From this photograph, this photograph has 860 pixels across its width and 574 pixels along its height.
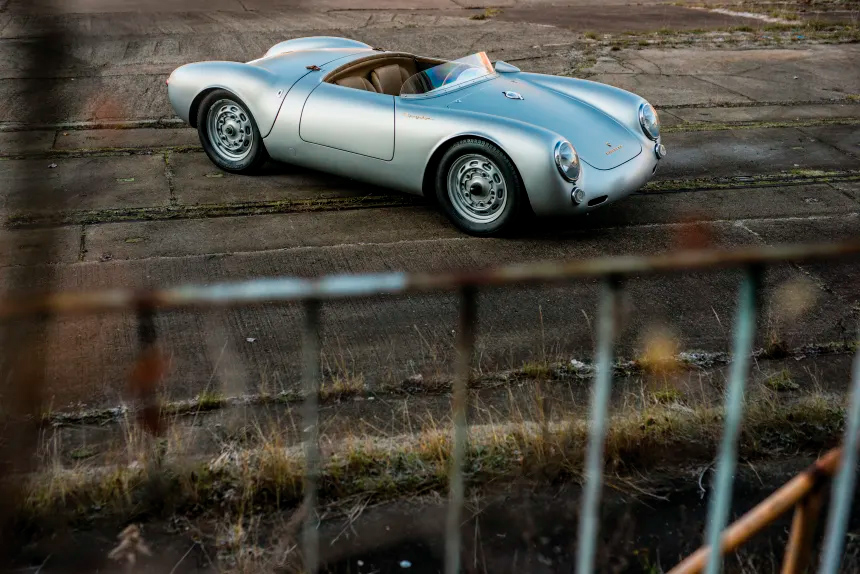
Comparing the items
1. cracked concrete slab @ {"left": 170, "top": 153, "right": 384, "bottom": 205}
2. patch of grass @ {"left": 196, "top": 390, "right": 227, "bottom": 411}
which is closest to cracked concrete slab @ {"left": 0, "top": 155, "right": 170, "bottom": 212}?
cracked concrete slab @ {"left": 170, "top": 153, "right": 384, "bottom": 205}

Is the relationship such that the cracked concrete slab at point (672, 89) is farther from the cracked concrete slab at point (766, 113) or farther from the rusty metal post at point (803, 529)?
the rusty metal post at point (803, 529)

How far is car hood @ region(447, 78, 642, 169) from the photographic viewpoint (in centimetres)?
626

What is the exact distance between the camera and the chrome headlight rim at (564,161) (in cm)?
590

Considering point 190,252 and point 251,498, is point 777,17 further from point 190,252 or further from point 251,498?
point 251,498

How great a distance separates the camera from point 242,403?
4.27 m

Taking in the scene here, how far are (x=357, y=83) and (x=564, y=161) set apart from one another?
1820mm

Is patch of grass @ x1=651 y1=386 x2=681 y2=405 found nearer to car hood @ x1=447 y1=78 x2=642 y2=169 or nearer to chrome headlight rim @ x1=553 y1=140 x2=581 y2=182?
chrome headlight rim @ x1=553 y1=140 x2=581 y2=182

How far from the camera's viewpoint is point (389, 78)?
7195 millimetres

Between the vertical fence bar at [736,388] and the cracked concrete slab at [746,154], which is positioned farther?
the cracked concrete slab at [746,154]

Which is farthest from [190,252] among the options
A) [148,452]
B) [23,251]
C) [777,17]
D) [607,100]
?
[777,17]

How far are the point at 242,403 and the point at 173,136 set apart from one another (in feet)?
16.7

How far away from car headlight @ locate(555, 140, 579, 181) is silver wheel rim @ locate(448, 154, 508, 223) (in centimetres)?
38

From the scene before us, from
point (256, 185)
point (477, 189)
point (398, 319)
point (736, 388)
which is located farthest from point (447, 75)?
point (736, 388)

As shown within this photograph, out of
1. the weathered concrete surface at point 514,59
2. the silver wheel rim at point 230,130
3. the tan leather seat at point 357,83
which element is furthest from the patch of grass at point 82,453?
the weathered concrete surface at point 514,59
